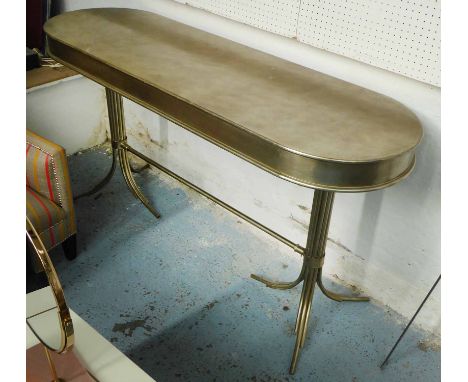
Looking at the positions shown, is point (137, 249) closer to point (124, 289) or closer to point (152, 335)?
point (124, 289)

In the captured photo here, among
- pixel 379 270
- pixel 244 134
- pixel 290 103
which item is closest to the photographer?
pixel 244 134

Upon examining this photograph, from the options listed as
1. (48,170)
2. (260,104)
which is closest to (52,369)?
(260,104)

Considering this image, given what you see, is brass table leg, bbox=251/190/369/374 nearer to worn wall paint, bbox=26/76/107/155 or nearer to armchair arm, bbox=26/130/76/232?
armchair arm, bbox=26/130/76/232

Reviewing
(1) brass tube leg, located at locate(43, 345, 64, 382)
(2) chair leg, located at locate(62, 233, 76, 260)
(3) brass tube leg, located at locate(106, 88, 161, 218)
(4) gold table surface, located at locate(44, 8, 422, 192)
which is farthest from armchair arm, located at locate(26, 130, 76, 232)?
(1) brass tube leg, located at locate(43, 345, 64, 382)

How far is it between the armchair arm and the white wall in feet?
3.11

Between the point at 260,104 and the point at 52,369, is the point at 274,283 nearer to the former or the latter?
the point at 260,104

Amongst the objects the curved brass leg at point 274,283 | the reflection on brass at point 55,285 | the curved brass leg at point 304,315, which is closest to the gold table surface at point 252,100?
the curved brass leg at point 304,315

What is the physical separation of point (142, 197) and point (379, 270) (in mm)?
1606

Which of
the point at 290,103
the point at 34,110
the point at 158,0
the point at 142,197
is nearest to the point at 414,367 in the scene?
the point at 290,103

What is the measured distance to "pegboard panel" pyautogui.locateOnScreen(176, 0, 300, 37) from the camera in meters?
2.39

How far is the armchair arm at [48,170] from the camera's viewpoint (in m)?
2.62

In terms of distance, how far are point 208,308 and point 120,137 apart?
1.29 m

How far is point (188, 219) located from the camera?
3.31 meters

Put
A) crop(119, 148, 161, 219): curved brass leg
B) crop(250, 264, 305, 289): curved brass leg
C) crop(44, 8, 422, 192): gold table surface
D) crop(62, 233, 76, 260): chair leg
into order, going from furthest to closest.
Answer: crop(119, 148, 161, 219): curved brass leg
crop(62, 233, 76, 260): chair leg
crop(250, 264, 305, 289): curved brass leg
crop(44, 8, 422, 192): gold table surface
